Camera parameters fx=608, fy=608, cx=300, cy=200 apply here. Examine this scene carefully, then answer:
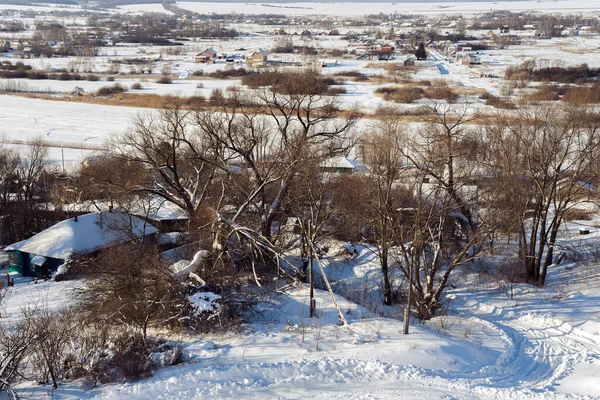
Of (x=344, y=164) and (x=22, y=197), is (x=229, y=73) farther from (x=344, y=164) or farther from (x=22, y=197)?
(x=22, y=197)

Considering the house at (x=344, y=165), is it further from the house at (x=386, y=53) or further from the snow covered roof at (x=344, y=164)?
the house at (x=386, y=53)

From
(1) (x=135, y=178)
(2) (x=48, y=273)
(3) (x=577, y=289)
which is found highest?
(1) (x=135, y=178)

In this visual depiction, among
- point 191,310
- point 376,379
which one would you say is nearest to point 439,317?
point 376,379

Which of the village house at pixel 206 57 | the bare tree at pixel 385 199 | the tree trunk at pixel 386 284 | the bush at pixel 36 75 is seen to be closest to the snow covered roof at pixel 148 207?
the bare tree at pixel 385 199

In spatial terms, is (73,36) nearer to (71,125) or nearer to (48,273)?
(71,125)

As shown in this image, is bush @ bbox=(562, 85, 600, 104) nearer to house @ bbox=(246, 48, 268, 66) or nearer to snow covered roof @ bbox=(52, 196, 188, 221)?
snow covered roof @ bbox=(52, 196, 188, 221)
